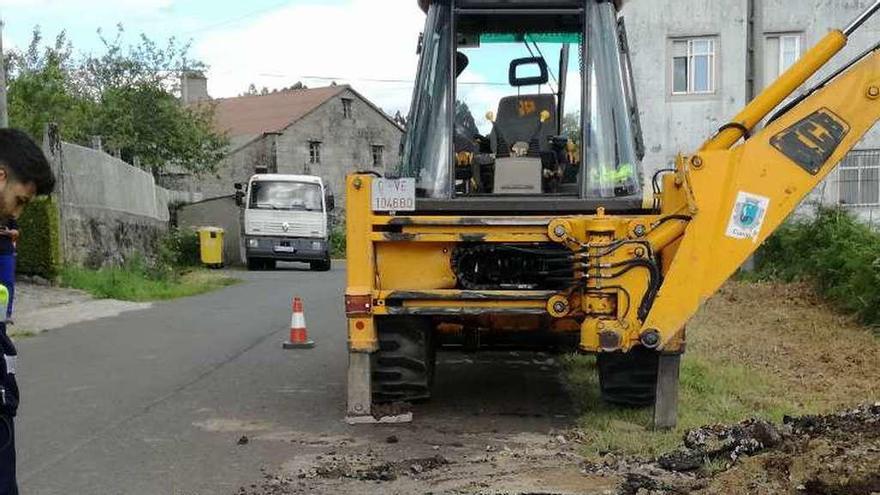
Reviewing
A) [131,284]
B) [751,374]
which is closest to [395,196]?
[751,374]

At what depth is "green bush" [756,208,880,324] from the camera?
11.9 metres

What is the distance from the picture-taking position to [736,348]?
1020 cm

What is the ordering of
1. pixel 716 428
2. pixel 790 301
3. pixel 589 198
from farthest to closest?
pixel 790 301 < pixel 589 198 < pixel 716 428

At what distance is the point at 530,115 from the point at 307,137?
137 feet

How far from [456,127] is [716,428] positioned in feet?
9.50

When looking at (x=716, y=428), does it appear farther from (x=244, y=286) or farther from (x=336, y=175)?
(x=336, y=175)

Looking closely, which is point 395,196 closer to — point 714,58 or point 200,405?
point 200,405

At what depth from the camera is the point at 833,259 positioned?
14.1m

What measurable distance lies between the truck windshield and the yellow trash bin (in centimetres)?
275

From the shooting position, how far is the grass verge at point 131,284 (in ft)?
54.5

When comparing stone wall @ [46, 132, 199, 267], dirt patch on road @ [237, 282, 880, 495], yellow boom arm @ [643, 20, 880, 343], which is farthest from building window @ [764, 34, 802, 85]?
yellow boom arm @ [643, 20, 880, 343]

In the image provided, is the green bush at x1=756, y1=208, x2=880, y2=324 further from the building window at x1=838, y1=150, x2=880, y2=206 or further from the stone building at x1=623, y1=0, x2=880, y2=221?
the building window at x1=838, y1=150, x2=880, y2=206

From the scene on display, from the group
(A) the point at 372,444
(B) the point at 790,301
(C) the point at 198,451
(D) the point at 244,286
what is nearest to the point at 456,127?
(A) the point at 372,444

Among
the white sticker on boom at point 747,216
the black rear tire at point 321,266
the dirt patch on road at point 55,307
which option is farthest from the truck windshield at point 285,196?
the white sticker on boom at point 747,216
